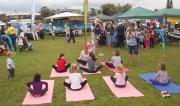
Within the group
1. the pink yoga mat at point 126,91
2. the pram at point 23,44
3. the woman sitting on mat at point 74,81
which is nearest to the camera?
the pink yoga mat at point 126,91

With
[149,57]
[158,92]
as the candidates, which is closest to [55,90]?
[158,92]

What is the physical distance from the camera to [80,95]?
9.12 metres

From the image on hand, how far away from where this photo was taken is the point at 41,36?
107 feet

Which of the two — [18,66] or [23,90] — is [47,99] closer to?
[23,90]

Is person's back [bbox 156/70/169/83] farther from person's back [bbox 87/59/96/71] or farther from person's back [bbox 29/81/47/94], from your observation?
person's back [bbox 29/81/47/94]

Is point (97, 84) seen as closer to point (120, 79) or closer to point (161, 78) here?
point (120, 79)

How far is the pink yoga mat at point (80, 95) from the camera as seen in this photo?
8734 mm

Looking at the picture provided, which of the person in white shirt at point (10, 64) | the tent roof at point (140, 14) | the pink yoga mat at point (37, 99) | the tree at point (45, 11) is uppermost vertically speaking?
the tree at point (45, 11)

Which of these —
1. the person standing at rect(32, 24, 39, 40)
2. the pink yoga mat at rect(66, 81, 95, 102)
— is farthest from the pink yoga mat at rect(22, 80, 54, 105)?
the person standing at rect(32, 24, 39, 40)

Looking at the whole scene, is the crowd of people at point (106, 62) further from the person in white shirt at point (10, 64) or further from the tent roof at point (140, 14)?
the tent roof at point (140, 14)

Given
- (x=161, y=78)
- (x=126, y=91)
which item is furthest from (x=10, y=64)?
(x=161, y=78)

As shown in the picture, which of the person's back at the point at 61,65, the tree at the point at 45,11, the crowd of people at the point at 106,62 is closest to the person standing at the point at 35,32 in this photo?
the crowd of people at the point at 106,62

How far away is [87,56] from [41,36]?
19236 millimetres

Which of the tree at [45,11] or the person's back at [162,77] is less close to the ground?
the tree at [45,11]
